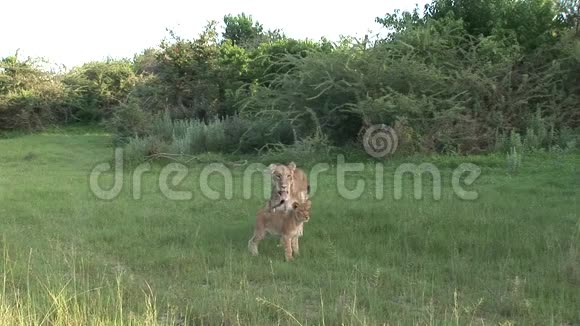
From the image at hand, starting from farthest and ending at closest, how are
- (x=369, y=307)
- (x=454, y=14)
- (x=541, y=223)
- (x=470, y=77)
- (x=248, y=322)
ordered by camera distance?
(x=454, y=14)
(x=470, y=77)
(x=541, y=223)
(x=369, y=307)
(x=248, y=322)

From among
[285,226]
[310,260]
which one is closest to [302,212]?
[285,226]

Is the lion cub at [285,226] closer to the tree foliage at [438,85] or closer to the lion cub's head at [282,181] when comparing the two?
the lion cub's head at [282,181]

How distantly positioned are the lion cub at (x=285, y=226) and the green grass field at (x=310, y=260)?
0.56 ft

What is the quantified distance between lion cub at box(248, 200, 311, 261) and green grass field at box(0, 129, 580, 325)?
0.17 m

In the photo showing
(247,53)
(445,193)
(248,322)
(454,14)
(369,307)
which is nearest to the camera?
(248,322)

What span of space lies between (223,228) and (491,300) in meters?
4.19

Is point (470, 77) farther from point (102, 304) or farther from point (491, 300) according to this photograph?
point (102, 304)

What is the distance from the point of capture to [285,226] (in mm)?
7480

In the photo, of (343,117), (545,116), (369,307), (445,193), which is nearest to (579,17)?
(545,116)

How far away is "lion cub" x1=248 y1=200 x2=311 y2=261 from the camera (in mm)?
7469

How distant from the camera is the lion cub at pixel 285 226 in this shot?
7.47 metres

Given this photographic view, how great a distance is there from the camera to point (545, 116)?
1700 centimetres

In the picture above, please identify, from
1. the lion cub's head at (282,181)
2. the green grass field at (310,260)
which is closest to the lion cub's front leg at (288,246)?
the green grass field at (310,260)

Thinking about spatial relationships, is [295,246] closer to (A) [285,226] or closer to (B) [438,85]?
(A) [285,226]
